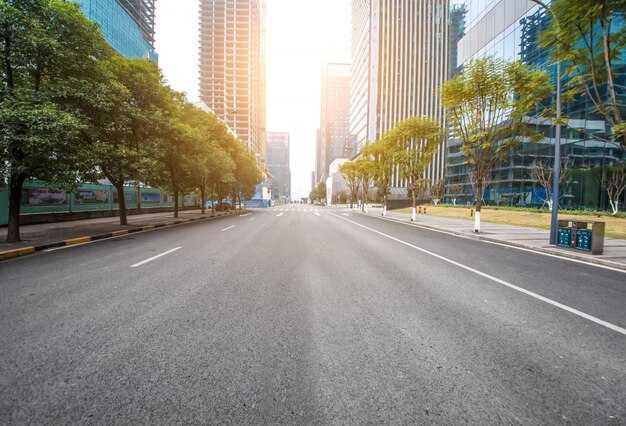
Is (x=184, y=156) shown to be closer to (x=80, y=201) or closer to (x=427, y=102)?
(x=80, y=201)

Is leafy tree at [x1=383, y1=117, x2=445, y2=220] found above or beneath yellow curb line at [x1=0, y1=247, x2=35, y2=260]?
above

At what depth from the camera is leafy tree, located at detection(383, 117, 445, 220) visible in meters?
19.9

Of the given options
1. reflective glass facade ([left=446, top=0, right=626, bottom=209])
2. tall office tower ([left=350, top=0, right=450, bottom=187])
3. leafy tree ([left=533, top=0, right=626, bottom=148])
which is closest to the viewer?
leafy tree ([left=533, top=0, right=626, bottom=148])

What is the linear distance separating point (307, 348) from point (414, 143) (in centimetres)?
2332

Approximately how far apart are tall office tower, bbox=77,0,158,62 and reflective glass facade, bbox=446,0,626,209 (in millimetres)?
55281

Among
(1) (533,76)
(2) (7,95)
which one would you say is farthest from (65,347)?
→ (1) (533,76)

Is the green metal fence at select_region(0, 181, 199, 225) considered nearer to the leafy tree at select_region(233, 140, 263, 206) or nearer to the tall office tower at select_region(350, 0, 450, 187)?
the leafy tree at select_region(233, 140, 263, 206)

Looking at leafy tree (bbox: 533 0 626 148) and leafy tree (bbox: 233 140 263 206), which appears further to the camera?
leafy tree (bbox: 233 140 263 206)

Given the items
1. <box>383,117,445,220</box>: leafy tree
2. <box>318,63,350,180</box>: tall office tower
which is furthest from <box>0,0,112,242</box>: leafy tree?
<box>318,63,350,180</box>: tall office tower

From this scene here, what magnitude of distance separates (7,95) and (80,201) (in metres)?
13.4

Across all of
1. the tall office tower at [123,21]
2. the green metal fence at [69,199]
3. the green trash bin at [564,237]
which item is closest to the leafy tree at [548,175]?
the green trash bin at [564,237]

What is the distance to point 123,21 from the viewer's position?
200ft

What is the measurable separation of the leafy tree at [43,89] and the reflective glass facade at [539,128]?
3131 cm

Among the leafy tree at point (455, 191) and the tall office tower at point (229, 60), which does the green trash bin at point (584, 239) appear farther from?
the tall office tower at point (229, 60)
